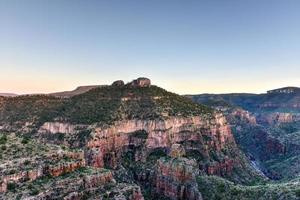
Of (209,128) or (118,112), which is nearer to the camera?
(118,112)

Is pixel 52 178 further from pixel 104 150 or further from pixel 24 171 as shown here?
pixel 104 150

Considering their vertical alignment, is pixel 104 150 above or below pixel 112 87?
below

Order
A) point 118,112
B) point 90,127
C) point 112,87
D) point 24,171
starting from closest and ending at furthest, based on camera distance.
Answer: point 24,171 → point 90,127 → point 118,112 → point 112,87

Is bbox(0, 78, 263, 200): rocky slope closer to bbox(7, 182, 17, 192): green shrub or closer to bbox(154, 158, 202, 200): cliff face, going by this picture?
bbox(154, 158, 202, 200): cliff face

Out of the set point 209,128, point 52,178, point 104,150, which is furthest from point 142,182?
point 52,178

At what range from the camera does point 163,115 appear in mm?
176375

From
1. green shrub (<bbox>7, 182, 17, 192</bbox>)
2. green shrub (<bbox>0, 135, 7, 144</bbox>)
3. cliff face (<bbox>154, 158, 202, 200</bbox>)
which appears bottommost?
cliff face (<bbox>154, 158, 202, 200</bbox>)

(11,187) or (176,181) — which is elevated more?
(11,187)

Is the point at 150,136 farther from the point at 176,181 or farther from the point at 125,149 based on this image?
the point at 176,181

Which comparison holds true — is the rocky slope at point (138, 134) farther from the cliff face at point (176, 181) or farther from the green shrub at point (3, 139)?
the green shrub at point (3, 139)

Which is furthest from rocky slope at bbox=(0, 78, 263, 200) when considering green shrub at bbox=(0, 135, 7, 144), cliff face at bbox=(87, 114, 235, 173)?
green shrub at bbox=(0, 135, 7, 144)

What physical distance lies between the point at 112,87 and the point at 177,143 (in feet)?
131

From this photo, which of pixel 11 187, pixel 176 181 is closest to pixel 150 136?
pixel 176 181

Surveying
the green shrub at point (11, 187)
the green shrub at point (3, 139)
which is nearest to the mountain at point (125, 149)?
the green shrub at point (3, 139)
